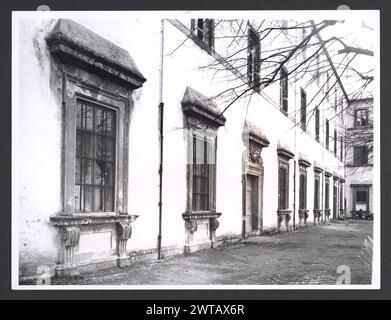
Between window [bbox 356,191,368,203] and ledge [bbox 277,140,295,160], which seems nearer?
window [bbox 356,191,368,203]

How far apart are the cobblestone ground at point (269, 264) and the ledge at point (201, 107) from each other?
1.17m

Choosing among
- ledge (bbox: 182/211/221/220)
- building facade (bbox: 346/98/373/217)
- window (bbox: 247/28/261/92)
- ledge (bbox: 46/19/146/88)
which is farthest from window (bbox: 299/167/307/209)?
ledge (bbox: 46/19/146/88)

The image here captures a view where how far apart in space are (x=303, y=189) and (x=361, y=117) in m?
0.90

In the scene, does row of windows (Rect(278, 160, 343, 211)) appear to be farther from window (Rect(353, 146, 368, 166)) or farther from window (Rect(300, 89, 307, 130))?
window (Rect(300, 89, 307, 130))

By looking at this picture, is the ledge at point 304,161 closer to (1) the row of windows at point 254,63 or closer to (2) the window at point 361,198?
(1) the row of windows at point 254,63

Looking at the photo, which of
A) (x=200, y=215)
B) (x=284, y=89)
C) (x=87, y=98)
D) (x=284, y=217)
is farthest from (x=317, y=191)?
(x=87, y=98)

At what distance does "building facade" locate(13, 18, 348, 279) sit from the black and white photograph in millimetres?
11

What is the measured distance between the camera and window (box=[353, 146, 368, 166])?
3717 millimetres

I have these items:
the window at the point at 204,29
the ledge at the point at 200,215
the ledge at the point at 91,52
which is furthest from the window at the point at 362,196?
the ledge at the point at 91,52

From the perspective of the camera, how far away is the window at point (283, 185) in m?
4.10
